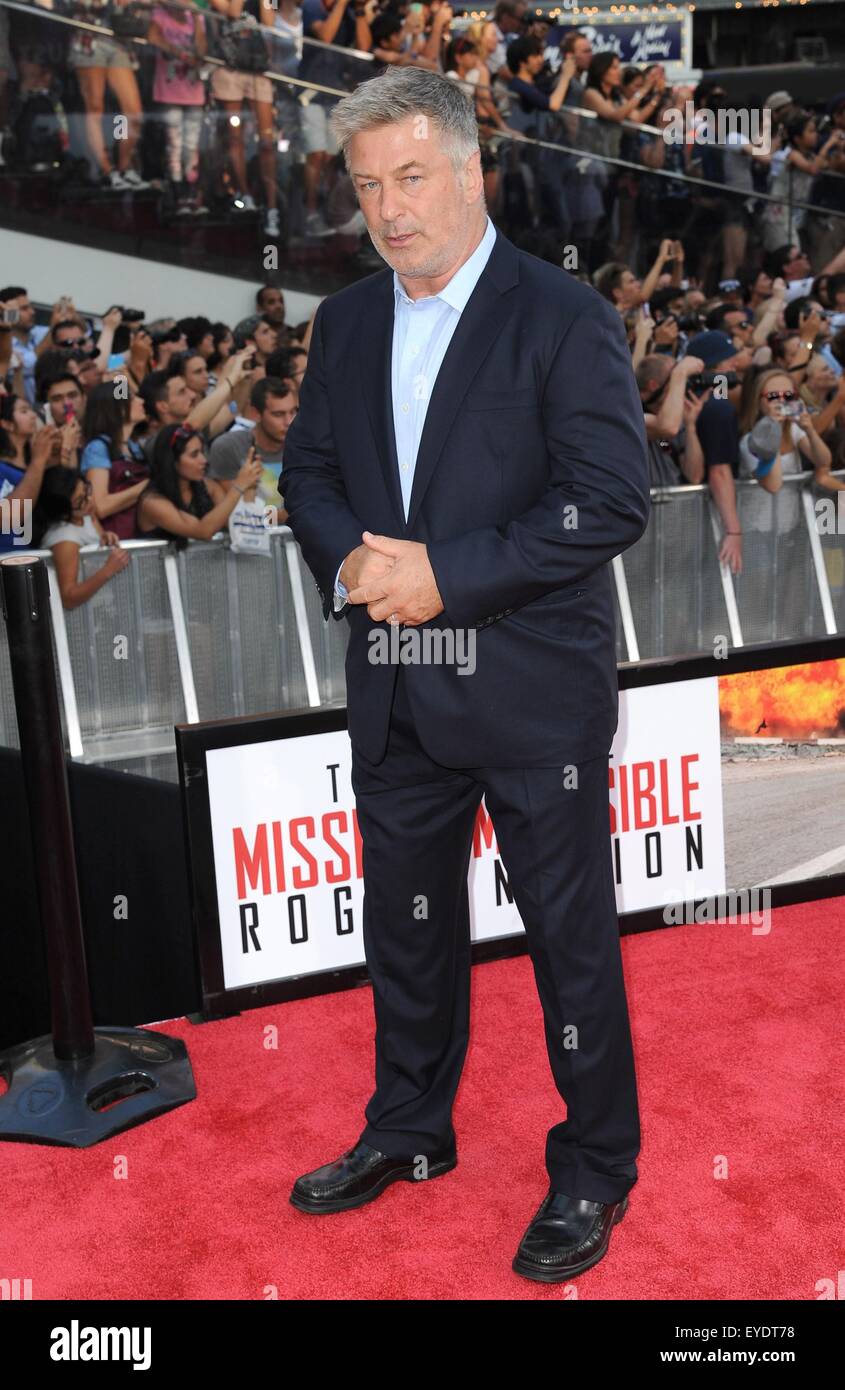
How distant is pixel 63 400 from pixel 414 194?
11.9ft

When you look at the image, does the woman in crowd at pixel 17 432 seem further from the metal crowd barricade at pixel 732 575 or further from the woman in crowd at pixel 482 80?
the woman in crowd at pixel 482 80

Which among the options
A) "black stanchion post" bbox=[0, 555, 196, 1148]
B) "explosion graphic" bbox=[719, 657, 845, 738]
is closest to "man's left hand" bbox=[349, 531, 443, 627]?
"black stanchion post" bbox=[0, 555, 196, 1148]

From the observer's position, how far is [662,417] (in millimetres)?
6137

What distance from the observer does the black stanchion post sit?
2.83 meters

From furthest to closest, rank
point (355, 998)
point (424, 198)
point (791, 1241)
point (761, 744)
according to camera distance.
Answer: point (761, 744) < point (355, 998) < point (791, 1241) < point (424, 198)

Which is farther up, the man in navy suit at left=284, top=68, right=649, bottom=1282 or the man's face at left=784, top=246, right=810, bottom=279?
the man's face at left=784, top=246, right=810, bottom=279

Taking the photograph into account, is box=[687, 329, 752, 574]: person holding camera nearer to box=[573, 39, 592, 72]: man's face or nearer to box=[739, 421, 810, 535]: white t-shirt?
box=[739, 421, 810, 535]: white t-shirt

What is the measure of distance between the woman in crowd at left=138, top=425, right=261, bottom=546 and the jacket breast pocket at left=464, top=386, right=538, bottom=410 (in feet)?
10.0

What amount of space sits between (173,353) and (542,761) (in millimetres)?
4197

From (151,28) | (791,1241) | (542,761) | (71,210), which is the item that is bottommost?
(791,1241)

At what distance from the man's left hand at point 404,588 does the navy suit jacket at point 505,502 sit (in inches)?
1.0

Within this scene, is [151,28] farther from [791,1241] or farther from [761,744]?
[791,1241]

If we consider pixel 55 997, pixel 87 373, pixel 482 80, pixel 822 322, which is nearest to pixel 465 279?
pixel 55 997
